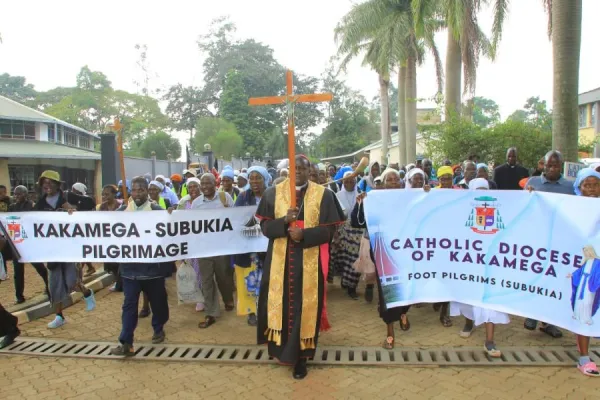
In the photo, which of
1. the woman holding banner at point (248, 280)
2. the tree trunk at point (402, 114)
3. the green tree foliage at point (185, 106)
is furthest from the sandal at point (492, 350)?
the green tree foliage at point (185, 106)

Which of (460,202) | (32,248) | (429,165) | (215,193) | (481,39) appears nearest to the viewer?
(460,202)

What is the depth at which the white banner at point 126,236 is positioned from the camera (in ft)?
17.1

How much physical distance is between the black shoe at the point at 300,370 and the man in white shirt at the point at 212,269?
5.74 feet

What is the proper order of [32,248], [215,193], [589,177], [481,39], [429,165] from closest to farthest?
[589,177] < [32,248] < [215,193] < [429,165] < [481,39]

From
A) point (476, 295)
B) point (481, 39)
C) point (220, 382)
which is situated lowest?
point (220, 382)

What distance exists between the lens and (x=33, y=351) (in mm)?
4992

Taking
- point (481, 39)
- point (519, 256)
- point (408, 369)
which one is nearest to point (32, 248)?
point (408, 369)

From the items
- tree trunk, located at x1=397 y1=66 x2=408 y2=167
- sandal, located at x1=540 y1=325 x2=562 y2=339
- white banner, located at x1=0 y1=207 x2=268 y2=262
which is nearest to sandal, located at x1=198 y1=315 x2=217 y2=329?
white banner, located at x1=0 y1=207 x2=268 y2=262

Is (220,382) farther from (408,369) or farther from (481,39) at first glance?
(481,39)

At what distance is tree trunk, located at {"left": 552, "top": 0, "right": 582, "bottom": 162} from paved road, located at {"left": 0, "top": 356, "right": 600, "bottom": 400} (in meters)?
5.08

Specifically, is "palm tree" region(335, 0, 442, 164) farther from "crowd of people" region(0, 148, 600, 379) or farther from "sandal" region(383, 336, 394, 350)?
"sandal" region(383, 336, 394, 350)

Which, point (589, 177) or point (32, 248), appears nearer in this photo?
point (589, 177)

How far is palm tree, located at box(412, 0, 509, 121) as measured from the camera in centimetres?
1291

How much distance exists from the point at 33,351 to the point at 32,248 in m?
Answer: 1.17
